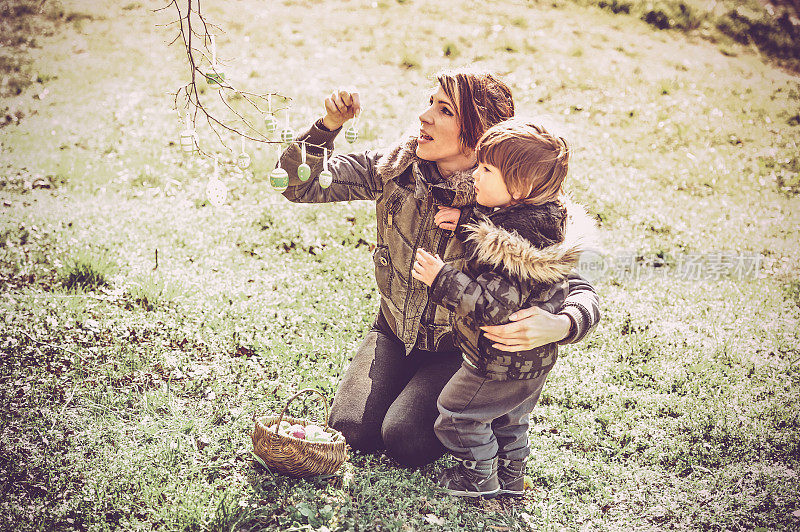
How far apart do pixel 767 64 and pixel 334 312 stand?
1091 cm

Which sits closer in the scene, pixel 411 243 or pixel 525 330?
pixel 525 330

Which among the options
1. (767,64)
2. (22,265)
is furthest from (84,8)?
(767,64)

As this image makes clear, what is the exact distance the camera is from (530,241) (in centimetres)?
297

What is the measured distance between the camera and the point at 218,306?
5094 millimetres

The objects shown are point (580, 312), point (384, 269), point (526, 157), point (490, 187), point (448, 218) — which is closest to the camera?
point (526, 157)

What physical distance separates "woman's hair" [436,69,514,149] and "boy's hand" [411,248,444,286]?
2.52 feet

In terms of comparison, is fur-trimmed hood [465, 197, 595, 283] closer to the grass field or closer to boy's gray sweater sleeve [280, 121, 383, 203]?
boy's gray sweater sleeve [280, 121, 383, 203]

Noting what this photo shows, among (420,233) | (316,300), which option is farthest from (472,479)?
(316,300)

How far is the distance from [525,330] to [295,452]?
137 cm

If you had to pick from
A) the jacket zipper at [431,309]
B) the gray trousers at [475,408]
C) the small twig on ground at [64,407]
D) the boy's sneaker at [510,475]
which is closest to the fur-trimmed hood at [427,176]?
the jacket zipper at [431,309]

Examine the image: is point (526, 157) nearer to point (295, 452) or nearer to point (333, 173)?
point (333, 173)

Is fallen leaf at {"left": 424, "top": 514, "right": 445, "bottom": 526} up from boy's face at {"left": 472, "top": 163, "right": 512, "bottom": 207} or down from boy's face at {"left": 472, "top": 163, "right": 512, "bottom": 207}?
down

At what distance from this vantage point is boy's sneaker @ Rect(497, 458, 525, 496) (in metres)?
3.67

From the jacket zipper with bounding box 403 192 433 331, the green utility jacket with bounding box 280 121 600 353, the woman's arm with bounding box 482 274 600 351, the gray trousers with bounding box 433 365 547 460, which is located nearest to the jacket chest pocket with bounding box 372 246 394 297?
the green utility jacket with bounding box 280 121 600 353
